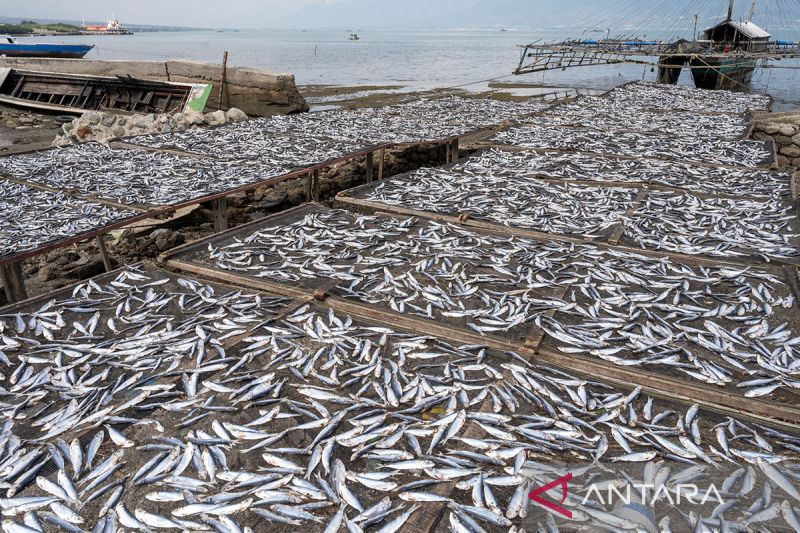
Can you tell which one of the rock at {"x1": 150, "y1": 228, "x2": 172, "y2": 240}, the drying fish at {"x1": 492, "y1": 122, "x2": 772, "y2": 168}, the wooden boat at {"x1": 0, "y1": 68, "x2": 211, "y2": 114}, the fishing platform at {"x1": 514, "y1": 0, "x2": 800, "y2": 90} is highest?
the fishing platform at {"x1": 514, "y1": 0, "x2": 800, "y2": 90}

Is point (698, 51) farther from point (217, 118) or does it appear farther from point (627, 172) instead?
point (217, 118)

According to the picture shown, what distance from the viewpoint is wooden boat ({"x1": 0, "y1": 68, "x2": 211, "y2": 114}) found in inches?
781

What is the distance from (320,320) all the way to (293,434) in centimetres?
132

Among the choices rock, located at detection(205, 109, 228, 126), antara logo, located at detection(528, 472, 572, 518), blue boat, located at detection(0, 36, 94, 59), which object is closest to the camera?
antara logo, located at detection(528, 472, 572, 518)

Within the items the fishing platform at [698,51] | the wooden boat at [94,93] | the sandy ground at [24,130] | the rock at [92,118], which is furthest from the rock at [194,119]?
the fishing platform at [698,51]

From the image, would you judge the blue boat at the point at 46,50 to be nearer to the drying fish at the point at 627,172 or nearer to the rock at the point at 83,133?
the rock at the point at 83,133

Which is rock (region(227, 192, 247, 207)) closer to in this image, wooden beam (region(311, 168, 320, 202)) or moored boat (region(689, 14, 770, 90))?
wooden beam (region(311, 168, 320, 202))

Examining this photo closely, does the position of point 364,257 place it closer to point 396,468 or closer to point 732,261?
point 396,468

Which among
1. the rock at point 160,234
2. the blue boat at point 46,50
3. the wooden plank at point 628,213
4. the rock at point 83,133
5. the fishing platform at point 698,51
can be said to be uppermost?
the blue boat at point 46,50

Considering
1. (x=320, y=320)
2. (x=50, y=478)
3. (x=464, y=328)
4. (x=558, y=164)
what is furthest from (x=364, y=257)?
(x=558, y=164)

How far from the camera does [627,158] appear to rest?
1019cm

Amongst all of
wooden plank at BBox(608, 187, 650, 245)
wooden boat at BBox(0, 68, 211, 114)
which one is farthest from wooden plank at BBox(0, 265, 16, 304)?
wooden boat at BBox(0, 68, 211, 114)

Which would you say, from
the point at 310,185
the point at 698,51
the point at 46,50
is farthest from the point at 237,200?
the point at 46,50

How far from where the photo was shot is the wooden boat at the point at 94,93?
65.1 ft
